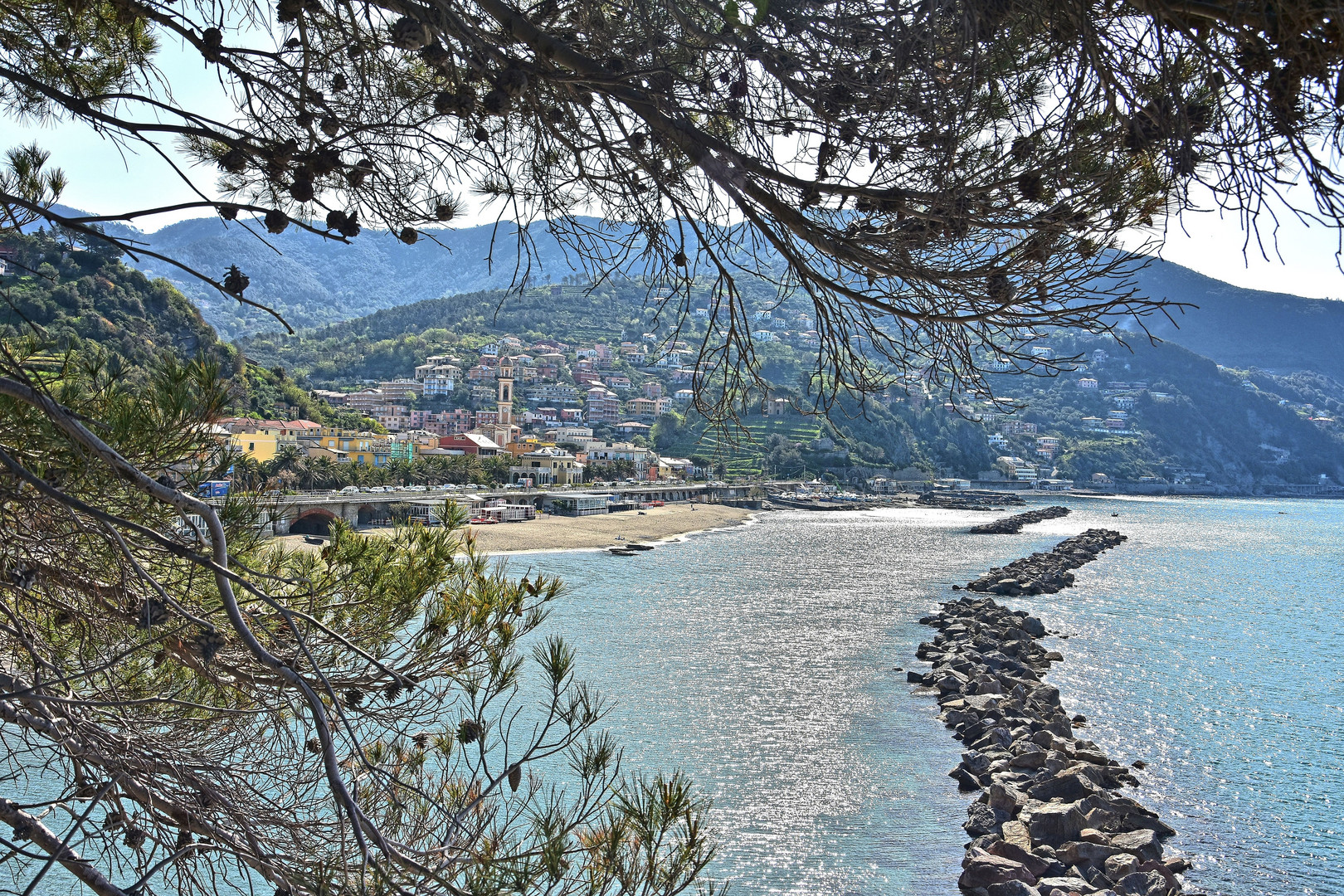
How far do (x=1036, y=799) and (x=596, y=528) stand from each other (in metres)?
30.2

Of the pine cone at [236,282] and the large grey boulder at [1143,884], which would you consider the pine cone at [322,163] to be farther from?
the large grey boulder at [1143,884]

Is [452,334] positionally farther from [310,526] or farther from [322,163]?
[322,163]

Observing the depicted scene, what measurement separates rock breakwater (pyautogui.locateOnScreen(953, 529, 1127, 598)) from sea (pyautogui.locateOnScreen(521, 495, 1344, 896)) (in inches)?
24.8

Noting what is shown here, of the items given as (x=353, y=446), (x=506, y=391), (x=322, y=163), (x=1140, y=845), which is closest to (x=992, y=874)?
(x=1140, y=845)

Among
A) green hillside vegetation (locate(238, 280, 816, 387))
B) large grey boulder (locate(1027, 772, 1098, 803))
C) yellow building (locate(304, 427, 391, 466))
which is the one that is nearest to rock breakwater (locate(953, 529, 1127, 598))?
large grey boulder (locate(1027, 772, 1098, 803))

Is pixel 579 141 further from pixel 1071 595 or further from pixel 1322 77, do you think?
pixel 1071 595

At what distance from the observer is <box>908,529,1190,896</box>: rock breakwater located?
684cm

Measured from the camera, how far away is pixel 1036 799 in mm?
8414

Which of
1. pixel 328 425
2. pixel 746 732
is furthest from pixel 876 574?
pixel 328 425

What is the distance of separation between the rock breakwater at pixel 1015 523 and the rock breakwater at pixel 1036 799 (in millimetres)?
31714

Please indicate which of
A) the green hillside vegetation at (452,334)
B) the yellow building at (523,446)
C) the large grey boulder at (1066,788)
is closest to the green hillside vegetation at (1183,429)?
the green hillside vegetation at (452,334)

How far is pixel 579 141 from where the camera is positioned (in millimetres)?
2621

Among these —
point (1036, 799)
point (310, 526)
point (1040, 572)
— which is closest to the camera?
point (1036, 799)

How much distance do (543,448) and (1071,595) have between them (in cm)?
3964
